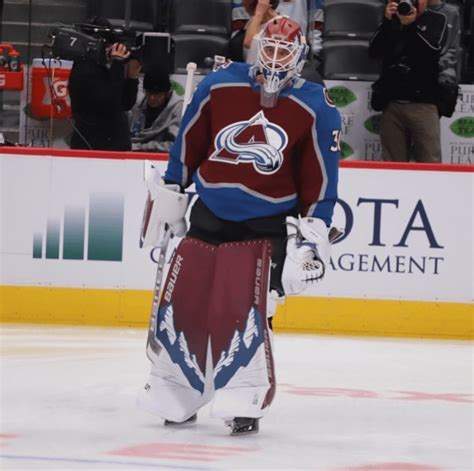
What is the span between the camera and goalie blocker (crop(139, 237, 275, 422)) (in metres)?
4.55

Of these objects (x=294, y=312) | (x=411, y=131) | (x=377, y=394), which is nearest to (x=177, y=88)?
(x=411, y=131)

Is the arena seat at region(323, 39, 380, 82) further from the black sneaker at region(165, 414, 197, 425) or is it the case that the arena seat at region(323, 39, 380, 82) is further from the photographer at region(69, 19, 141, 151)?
the black sneaker at region(165, 414, 197, 425)

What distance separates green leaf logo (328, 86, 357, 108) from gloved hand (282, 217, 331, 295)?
4026mm

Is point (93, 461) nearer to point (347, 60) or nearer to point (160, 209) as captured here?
point (160, 209)

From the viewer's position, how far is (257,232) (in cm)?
461

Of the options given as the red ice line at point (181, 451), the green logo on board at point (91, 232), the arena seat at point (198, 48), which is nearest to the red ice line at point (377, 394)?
the red ice line at point (181, 451)

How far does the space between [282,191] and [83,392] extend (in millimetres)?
1361

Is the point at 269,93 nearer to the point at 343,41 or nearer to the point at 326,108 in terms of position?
the point at 326,108

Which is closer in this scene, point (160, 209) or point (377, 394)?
point (160, 209)

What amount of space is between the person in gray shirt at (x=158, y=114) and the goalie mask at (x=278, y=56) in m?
3.50

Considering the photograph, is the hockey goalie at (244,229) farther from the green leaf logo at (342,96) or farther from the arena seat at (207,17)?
the arena seat at (207,17)

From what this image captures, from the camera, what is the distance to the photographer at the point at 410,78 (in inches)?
323

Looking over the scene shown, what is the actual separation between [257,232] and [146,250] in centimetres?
296

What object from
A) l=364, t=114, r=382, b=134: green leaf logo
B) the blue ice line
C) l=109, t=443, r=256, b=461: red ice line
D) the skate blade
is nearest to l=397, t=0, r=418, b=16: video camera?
l=364, t=114, r=382, b=134: green leaf logo
